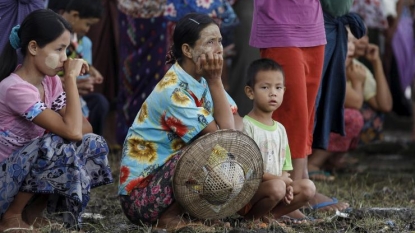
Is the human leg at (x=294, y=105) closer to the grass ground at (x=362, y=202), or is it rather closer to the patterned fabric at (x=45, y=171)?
the grass ground at (x=362, y=202)

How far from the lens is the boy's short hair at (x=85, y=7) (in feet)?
22.1

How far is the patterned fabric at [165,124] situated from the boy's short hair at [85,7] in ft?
5.98

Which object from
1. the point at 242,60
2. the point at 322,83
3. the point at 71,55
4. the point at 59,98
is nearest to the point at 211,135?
the point at 59,98

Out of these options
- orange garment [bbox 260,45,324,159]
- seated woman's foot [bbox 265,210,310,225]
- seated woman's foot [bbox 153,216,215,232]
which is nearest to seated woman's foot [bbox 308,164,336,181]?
orange garment [bbox 260,45,324,159]

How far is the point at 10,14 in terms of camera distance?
5590mm

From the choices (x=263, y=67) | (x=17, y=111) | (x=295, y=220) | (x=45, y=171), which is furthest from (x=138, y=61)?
(x=45, y=171)

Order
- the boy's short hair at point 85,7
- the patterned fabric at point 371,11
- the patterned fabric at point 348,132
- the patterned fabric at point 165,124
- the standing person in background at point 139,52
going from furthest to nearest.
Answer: the patterned fabric at point 371,11 < the patterned fabric at point 348,132 < the standing person in background at point 139,52 < the boy's short hair at point 85,7 < the patterned fabric at point 165,124

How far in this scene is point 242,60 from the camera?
7941 millimetres

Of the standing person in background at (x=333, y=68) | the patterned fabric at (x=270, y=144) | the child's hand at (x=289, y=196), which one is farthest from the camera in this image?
the standing person in background at (x=333, y=68)

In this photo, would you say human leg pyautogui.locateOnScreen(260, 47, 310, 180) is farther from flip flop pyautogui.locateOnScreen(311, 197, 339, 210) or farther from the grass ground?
the grass ground

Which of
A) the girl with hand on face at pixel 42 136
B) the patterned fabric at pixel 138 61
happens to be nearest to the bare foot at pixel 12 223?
the girl with hand on face at pixel 42 136

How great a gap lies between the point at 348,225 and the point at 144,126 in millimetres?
1183

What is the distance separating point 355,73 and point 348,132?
46cm

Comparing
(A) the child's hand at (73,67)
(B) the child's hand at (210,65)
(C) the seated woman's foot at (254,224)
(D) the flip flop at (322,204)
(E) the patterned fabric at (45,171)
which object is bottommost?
(D) the flip flop at (322,204)
